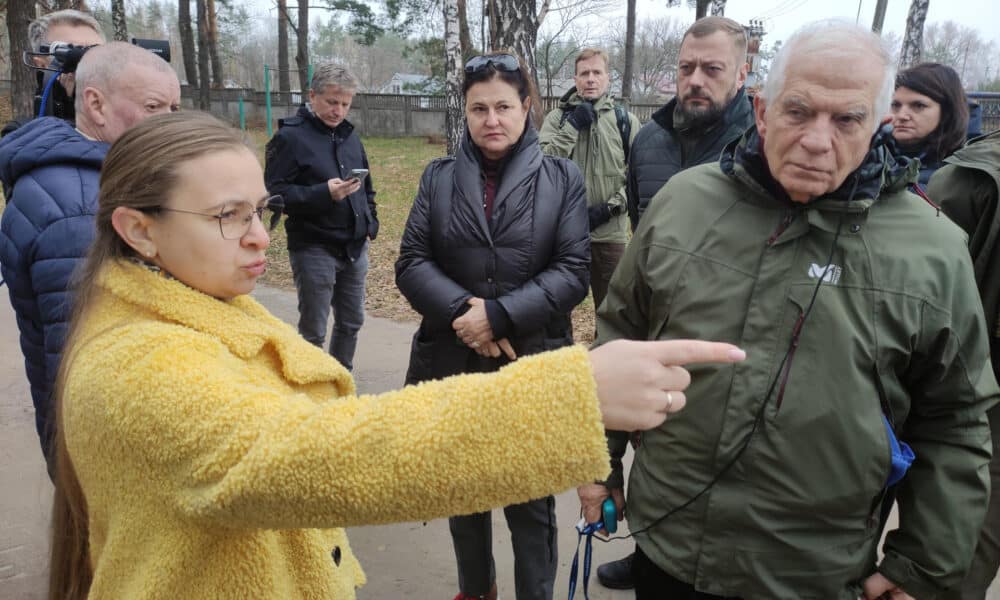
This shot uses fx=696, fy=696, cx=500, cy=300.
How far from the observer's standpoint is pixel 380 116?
29047 mm

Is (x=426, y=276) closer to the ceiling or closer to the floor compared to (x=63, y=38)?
closer to the floor

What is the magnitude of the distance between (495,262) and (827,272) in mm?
1345

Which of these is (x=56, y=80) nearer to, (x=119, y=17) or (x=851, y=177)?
(x=851, y=177)

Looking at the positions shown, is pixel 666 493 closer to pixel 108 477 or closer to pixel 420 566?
pixel 108 477

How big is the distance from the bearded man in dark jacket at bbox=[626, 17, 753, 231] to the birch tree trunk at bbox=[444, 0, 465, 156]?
513 centimetres

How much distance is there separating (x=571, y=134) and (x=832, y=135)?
3072 millimetres

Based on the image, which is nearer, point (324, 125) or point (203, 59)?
point (324, 125)

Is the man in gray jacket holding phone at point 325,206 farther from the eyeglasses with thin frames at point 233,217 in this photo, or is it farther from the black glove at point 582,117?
the eyeglasses with thin frames at point 233,217

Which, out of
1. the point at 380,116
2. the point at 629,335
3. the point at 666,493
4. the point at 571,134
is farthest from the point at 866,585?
the point at 380,116

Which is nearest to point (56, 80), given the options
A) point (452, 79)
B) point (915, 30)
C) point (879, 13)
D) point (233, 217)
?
point (233, 217)

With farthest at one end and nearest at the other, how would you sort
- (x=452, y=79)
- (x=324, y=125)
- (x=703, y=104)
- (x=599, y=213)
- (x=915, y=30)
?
(x=915, y=30) → (x=452, y=79) → (x=324, y=125) → (x=599, y=213) → (x=703, y=104)

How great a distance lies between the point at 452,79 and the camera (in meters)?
9.00

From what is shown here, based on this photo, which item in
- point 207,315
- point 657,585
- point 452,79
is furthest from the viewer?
point 452,79

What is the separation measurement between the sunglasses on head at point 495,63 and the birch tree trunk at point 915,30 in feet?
40.9
